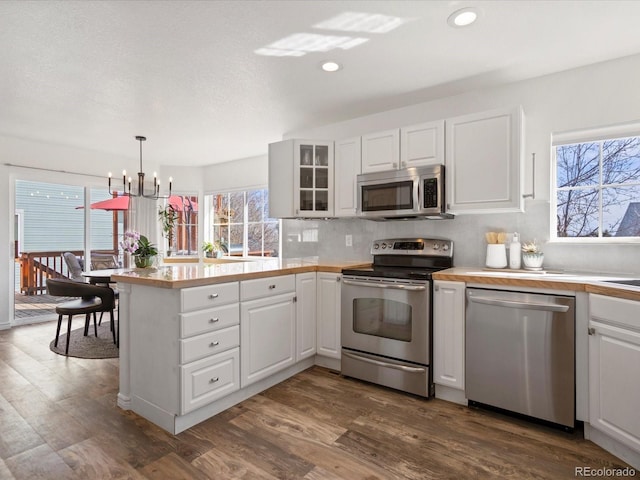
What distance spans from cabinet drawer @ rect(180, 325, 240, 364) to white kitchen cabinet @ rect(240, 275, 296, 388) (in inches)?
3.0

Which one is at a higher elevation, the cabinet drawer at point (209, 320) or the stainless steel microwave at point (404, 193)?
the stainless steel microwave at point (404, 193)

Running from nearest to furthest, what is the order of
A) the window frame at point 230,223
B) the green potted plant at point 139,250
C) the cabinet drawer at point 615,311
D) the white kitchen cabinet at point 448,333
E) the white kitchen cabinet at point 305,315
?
the cabinet drawer at point 615,311 < the white kitchen cabinet at point 448,333 < the white kitchen cabinet at point 305,315 < the green potted plant at point 139,250 < the window frame at point 230,223

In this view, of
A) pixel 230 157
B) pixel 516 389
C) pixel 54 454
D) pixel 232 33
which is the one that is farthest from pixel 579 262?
pixel 230 157

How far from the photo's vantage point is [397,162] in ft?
9.81

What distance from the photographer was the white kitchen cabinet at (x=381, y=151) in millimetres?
3000

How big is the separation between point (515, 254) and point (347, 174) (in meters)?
1.56

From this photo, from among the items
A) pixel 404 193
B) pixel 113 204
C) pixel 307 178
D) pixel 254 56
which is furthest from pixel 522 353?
pixel 113 204

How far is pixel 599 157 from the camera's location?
263 cm

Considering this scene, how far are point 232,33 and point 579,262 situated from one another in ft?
9.28

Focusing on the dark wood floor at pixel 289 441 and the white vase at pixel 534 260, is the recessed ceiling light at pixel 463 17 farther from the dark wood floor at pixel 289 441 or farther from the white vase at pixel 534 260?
the dark wood floor at pixel 289 441

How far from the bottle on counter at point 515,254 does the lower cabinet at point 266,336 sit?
172cm

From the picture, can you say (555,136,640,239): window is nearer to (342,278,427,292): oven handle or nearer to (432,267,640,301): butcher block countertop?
(432,267,640,301): butcher block countertop

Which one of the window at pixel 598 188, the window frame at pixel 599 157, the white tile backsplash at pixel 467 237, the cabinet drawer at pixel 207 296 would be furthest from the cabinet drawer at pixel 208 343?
the window at pixel 598 188

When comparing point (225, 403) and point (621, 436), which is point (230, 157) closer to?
point (225, 403)
